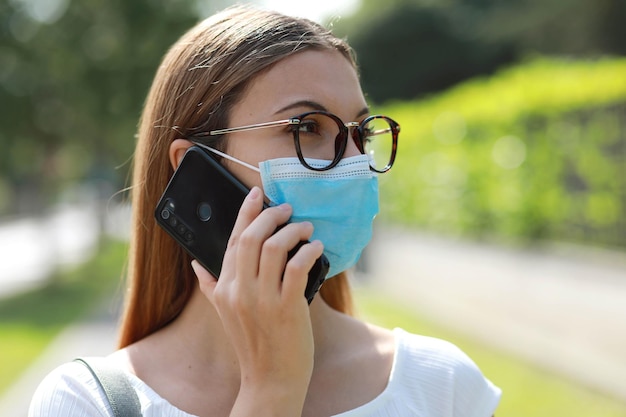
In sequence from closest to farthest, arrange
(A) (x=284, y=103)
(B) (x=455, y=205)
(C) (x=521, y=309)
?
(A) (x=284, y=103) → (C) (x=521, y=309) → (B) (x=455, y=205)

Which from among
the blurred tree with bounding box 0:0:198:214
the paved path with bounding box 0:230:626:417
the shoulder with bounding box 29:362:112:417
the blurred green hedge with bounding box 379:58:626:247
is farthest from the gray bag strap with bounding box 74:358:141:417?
the blurred tree with bounding box 0:0:198:214

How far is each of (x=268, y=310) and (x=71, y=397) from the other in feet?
1.79

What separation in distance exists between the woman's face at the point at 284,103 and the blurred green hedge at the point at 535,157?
5.48 metres

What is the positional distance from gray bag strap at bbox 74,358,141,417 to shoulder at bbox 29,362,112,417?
1 cm

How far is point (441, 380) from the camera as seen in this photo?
1946mm

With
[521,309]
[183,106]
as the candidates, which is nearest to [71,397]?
[183,106]

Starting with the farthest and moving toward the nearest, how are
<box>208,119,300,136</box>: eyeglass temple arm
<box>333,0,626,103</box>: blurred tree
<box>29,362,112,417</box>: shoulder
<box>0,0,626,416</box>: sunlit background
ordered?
<box>333,0,626,103</box>: blurred tree, <box>0,0,626,416</box>: sunlit background, <box>208,119,300,136</box>: eyeglass temple arm, <box>29,362,112,417</box>: shoulder

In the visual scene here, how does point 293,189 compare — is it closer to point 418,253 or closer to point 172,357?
point 172,357

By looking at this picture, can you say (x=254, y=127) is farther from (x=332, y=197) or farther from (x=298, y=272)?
(x=298, y=272)

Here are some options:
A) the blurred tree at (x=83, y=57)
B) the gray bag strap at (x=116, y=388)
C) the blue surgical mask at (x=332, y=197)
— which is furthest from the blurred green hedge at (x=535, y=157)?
the gray bag strap at (x=116, y=388)

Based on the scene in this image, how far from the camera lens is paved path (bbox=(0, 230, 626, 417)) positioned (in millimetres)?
6008

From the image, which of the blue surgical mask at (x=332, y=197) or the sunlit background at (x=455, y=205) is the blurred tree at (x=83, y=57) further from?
the blue surgical mask at (x=332, y=197)

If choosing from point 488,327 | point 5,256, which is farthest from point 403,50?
point 488,327

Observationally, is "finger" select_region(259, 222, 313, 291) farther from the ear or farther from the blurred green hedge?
the blurred green hedge
